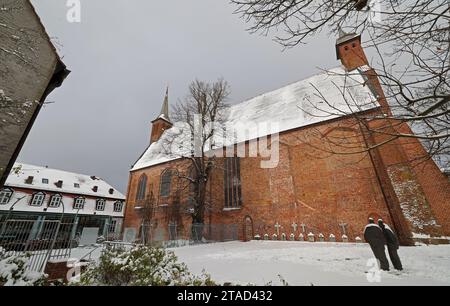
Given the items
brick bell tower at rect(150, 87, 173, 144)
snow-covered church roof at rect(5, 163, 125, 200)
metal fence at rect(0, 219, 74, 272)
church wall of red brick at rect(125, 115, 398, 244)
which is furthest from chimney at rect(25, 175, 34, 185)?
metal fence at rect(0, 219, 74, 272)

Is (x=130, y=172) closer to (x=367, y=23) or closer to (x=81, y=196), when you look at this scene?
(x=81, y=196)

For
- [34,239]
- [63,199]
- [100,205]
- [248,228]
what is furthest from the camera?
[100,205]

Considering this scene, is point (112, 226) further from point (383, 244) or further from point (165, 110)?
point (383, 244)

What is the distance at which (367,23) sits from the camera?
9.16 ft

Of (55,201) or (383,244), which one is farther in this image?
(55,201)

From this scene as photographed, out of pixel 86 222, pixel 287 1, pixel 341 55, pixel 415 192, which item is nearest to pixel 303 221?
pixel 415 192

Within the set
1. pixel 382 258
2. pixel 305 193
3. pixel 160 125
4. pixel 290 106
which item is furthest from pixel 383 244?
pixel 160 125

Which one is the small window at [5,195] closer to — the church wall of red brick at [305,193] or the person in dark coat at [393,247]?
the church wall of red brick at [305,193]

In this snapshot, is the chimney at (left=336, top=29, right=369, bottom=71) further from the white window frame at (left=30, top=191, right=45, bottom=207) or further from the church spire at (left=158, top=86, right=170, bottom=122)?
the white window frame at (left=30, top=191, right=45, bottom=207)

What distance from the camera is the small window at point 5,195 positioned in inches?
768

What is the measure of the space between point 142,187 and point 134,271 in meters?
20.8

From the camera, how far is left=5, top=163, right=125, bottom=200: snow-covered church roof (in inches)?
853

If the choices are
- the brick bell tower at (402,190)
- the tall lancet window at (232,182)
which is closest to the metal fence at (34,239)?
the tall lancet window at (232,182)

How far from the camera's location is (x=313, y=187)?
12.3 metres
